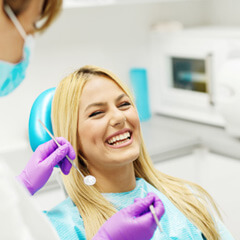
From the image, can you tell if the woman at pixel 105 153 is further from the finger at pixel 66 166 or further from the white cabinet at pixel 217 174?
the white cabinet at pixel 217 174

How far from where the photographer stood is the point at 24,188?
1.02 m

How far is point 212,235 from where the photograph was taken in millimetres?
1521

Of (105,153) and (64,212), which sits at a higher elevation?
(105,153)

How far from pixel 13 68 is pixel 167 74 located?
193cm

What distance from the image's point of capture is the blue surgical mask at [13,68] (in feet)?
3.10

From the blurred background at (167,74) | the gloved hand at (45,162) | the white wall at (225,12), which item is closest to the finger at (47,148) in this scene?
the gloved hand at (45,162)

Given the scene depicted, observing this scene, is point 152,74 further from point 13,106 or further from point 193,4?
point 13,106

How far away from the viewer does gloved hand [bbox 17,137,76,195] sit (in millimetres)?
1347

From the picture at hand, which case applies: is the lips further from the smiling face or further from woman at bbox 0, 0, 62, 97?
woman at bbox 0, 0, 62, 97

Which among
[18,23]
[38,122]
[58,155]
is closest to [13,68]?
[18,23]

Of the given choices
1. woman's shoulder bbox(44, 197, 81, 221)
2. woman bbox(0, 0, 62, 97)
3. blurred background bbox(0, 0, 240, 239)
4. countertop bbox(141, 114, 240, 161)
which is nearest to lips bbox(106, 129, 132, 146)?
woman's shoulder bbox(44, 197, 81, 221)

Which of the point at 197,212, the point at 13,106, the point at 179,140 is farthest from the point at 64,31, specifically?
the point at 197,212

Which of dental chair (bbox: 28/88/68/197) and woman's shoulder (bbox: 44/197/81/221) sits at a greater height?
dental chair (bbox: 28/88/68/197)

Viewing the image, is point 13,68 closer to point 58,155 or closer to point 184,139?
point 58,155
